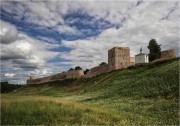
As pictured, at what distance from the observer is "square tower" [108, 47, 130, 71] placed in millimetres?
80569

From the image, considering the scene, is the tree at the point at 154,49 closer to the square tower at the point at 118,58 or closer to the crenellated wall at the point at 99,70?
the square tower at the point at 118,58

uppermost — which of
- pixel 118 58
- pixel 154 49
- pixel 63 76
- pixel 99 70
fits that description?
pixel 154 49

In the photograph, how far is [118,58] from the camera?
81000mm

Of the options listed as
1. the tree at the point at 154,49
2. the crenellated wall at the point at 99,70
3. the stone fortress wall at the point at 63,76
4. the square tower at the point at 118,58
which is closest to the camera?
the square tower at the point at 118,58

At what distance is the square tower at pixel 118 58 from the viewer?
80569mm

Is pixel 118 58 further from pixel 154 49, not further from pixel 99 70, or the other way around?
pixel 154 49

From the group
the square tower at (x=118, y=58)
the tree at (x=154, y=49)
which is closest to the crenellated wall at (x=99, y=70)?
→ the square tower at (x=118, y=58)

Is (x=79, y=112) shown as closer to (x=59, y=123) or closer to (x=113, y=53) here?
(x=59, y=123)

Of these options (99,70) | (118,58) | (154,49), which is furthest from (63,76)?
(154,49)

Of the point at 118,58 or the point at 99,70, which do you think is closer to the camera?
the point at 118,58

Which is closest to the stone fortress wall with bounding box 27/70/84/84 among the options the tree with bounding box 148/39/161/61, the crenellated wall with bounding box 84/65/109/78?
the crenellated wall with bounding box 84/65/109/78

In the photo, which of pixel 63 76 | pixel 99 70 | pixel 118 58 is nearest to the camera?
pixel 118 58

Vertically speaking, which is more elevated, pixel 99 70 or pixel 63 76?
pixel 99 70

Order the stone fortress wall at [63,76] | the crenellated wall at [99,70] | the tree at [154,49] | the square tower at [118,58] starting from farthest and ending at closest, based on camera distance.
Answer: the stone fortress wall at [63,76], the crenellated wall at [99,70], the tree at [154,49], the square tower at [118,58]
